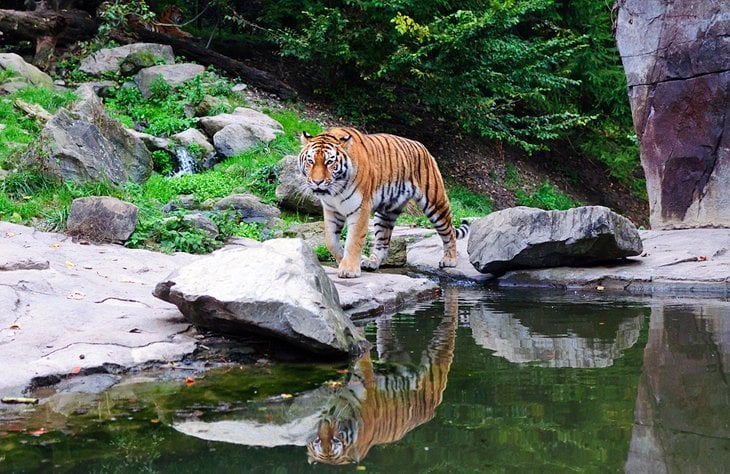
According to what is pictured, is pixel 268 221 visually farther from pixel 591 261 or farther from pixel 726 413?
pixel 726 413

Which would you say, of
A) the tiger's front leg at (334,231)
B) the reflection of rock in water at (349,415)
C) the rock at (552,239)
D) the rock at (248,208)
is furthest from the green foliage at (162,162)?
the reflection of rock in water at (349,415)

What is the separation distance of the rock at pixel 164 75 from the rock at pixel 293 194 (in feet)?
15.3

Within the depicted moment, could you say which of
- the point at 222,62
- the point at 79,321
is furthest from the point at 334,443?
the point at 222,62

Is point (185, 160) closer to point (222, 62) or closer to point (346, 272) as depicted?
point (222, 62)

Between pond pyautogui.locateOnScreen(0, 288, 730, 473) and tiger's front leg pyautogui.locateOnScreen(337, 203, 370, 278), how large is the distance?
5.22 ft

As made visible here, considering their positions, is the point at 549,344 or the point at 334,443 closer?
the point at 334,443

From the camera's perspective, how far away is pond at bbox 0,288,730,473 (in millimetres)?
3105

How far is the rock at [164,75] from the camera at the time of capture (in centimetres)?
1459

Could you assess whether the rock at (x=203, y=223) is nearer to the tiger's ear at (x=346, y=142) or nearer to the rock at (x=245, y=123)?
the tiger's ear at (x=346, y=142)

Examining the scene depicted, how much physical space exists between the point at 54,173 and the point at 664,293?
6.63 meters

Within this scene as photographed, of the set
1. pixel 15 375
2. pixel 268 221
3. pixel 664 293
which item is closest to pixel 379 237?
pixel 268 221

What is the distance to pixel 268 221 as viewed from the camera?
32.9 ft

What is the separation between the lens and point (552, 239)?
806 cm

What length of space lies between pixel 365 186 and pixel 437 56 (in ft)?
27.7
